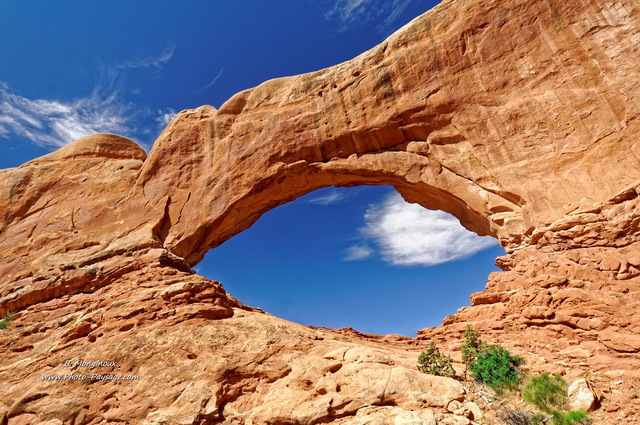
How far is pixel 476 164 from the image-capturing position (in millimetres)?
18625

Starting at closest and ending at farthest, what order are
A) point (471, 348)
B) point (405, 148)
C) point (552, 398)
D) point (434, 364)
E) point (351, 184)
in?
point (552, 398) → point (434, 364) → point (471, 348) → point (405, 148) → point (351, 184)

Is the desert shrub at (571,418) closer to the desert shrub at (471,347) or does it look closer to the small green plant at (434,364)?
the small green plant at (434,364)

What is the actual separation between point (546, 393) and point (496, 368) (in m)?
1.44

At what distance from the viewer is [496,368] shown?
11.0m

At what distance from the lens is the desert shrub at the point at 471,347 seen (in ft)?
40.4

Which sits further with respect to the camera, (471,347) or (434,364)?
(471,347)

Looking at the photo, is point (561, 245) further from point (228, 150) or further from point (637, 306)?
point (228, 150)

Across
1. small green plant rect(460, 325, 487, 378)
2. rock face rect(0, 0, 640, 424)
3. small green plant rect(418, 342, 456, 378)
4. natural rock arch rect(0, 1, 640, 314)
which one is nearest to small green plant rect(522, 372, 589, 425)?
rock face rect(0, 0, 640, 424)

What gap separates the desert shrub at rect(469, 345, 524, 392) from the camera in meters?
10.6

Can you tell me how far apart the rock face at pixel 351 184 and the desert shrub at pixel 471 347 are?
1338 mm

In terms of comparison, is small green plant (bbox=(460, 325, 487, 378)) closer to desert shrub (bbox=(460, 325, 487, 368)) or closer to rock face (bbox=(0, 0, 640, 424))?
→ desert shrub (bbox=(460, 325, 487, 368))

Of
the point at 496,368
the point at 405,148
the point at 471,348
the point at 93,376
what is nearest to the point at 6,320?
the point at 93,376

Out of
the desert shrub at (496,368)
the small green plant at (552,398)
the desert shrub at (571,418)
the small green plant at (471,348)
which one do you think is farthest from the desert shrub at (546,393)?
the small green plant at (471,348)

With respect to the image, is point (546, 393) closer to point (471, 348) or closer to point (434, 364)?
point (471, 348)
